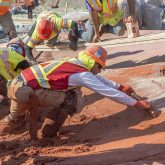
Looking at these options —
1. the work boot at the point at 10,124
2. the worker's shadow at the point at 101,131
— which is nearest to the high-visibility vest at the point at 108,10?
the worker's shadow at the point at 101,131

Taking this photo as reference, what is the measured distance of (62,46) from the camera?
9.68 meters

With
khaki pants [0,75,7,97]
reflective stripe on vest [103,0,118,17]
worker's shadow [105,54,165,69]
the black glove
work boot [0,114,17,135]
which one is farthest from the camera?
reflective stripe on vest [103,0,118,17]

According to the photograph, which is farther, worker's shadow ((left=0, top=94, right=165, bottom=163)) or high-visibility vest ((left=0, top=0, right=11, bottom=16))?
high-visibility vest ((left=0, top=0, right=11, bottom=16))

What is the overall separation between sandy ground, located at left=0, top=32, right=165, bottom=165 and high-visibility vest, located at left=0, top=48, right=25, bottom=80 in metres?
0.64

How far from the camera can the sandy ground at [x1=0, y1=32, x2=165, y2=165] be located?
468 centimetres

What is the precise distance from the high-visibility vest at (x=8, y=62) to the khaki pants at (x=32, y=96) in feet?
2.83

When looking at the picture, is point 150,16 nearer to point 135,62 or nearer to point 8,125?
point 135,62

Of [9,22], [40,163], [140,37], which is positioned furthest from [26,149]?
[9,22]

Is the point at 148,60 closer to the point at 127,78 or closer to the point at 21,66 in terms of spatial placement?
the point at 127,78

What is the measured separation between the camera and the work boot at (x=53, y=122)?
563cm

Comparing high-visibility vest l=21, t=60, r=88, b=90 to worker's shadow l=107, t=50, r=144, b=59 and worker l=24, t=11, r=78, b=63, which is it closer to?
worker l=24, t=11, r=78, b=63

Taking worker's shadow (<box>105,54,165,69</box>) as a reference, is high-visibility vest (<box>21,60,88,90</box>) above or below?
above

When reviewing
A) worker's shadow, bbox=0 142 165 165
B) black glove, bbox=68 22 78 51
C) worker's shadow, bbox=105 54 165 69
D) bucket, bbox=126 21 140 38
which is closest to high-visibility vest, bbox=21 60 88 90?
worker's shadow, bbox=0 142 165 165

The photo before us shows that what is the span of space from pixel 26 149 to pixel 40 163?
81 cm
